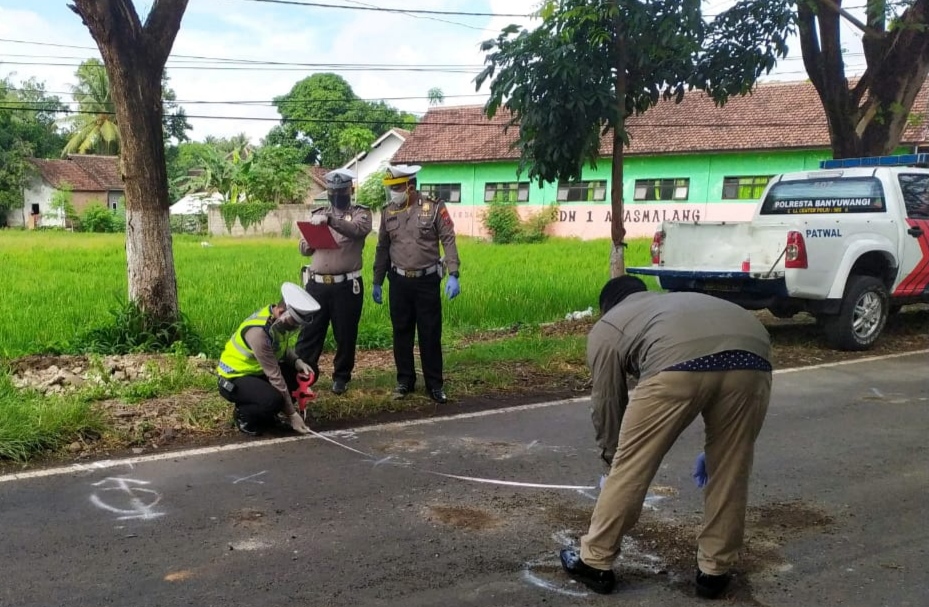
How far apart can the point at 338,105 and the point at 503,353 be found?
5585 cm

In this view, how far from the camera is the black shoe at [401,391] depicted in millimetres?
6742

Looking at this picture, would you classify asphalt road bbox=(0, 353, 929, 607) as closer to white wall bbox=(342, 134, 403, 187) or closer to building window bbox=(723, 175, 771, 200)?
building window bbox=(723, 175, 771, 200)

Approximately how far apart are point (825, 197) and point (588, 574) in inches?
300

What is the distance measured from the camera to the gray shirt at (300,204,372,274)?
6605mm

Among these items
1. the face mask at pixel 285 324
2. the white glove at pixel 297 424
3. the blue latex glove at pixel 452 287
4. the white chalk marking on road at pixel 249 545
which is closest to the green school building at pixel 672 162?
the blue latex glove at pixel 452 287

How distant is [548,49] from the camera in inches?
350

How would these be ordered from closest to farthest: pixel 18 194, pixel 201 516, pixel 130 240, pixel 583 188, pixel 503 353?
pixel 201 516
pixel 130 240
pixel 503 353
pixel 583 188
pixel 18 194

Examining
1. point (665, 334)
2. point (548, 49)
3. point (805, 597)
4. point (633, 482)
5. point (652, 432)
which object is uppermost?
point (548, 49)

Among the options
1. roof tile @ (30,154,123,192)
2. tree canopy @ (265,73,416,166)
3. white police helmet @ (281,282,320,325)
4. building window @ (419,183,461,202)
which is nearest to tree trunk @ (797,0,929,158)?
white police helmet @ (281,282,320,325)

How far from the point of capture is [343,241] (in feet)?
22.0

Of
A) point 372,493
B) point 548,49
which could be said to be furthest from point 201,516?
point 548,49

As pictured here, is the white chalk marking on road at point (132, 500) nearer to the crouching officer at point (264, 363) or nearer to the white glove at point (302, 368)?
the crouching officer at point (264, 363)

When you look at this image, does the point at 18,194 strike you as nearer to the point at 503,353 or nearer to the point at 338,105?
the point at 338,105

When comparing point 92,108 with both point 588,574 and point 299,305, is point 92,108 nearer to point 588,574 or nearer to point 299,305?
point 299,305
